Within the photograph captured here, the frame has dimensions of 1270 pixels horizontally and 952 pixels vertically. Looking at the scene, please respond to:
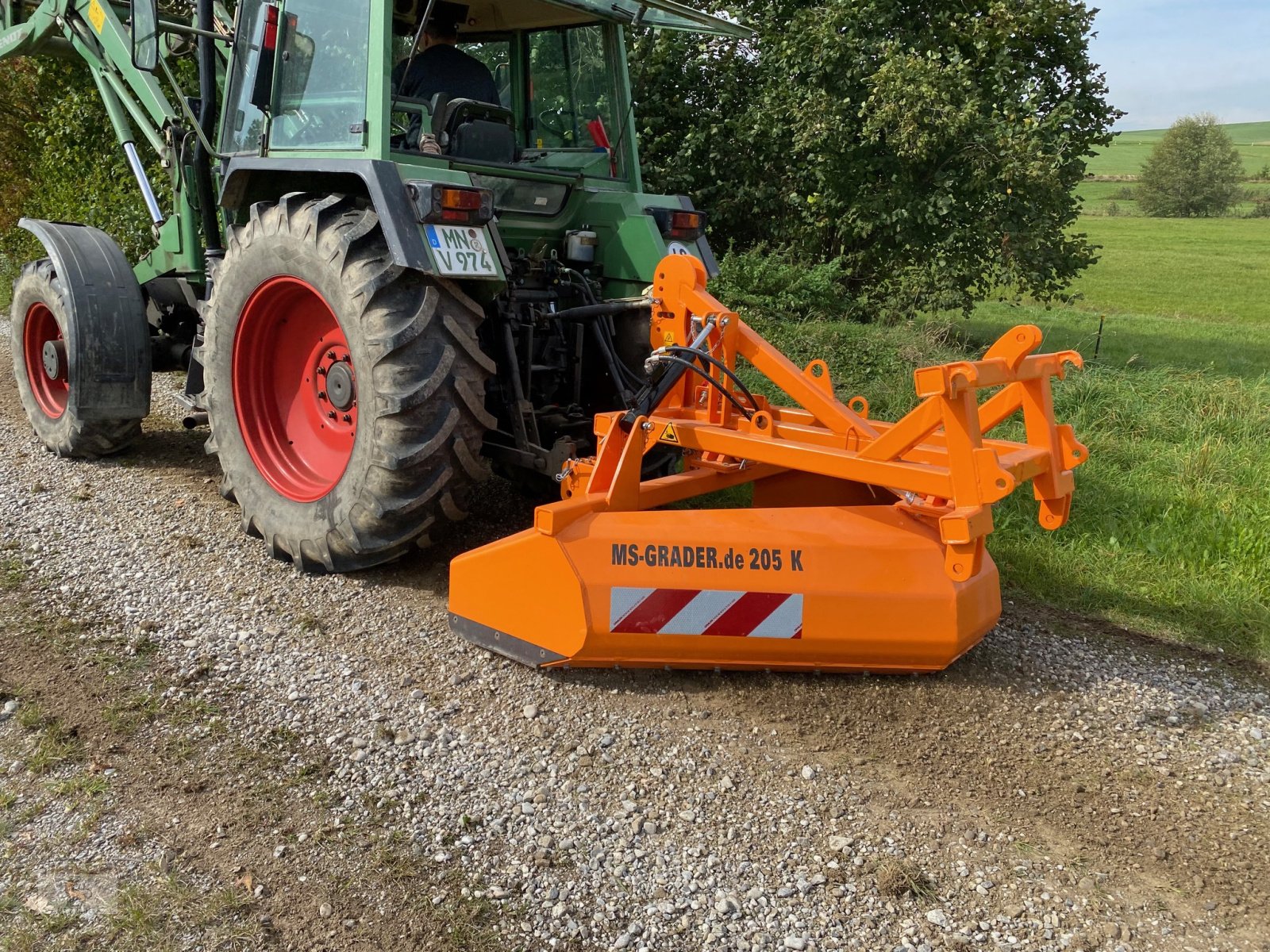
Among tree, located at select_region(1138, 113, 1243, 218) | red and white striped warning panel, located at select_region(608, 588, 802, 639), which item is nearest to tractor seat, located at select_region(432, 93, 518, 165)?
red and white striped warning panel, located at select_region(608, 588, 802, 639)

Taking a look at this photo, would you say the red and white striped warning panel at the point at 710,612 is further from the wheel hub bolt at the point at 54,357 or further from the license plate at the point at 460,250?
the wheel hub bolt at the point at 54,357

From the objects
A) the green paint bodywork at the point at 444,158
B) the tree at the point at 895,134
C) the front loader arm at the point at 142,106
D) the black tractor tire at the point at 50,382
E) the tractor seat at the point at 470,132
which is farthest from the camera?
the tree at the point at 895,134

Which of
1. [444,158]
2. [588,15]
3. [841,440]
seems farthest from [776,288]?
[841,440]

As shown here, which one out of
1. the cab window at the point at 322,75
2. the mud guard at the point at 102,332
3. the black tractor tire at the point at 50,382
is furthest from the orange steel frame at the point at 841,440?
the black tractor tire at the point at 50,382

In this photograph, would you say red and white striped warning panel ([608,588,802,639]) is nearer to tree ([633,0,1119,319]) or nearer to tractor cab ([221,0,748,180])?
tractor cab ([221,0,748,180])

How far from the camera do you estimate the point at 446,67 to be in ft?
14.5

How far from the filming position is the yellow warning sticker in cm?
539

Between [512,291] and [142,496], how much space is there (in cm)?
221

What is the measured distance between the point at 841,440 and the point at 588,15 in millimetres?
2500

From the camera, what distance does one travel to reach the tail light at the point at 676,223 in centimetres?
455

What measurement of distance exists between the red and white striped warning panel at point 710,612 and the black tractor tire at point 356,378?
0.96 metres

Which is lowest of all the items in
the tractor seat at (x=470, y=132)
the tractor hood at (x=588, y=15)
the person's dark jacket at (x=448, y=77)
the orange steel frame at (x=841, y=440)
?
the orange steel frame at (x=841, y=440)

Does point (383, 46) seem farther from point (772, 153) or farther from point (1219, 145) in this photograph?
point (1219, 145)

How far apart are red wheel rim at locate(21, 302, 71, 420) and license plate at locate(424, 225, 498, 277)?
3.09m
